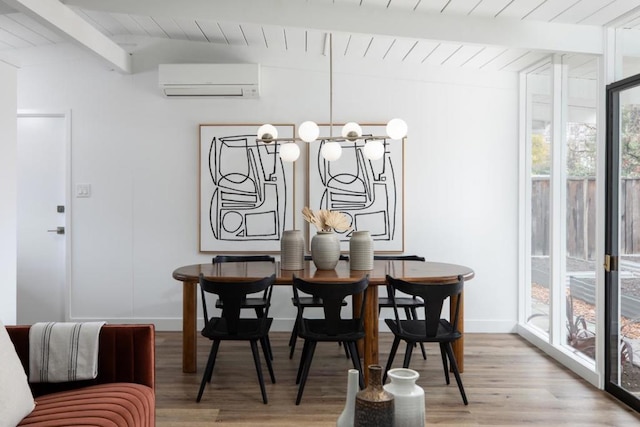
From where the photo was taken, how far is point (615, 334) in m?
3.33

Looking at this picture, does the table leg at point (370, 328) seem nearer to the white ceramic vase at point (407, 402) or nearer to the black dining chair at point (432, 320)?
the black dining chair at point (432, 320)

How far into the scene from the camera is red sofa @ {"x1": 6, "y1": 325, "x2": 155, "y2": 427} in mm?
2021

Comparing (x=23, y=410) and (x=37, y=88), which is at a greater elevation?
(x=37, y=88)

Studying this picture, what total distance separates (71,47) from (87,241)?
70.0 inches

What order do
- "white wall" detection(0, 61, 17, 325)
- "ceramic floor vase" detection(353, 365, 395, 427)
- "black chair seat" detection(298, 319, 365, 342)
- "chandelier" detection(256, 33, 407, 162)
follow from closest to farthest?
"ceramic floor vase" detection(353, 365, 395, 427), "black chair seat" detection(298, 319, 365, 342), "white wall" detection(0, 61, 17, 325), "chandelier" detection(256, 33, 407, 162)

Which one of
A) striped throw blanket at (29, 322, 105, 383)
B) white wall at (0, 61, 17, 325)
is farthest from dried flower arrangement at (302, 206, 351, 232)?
white wall at (0, 61, 17, 325)

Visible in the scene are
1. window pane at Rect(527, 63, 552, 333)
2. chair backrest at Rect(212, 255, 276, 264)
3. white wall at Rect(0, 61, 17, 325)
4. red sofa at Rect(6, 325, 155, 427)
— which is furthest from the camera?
window pane at Rect(527, 63, 552, 333)

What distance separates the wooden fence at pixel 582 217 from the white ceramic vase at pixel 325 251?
5.70 feet

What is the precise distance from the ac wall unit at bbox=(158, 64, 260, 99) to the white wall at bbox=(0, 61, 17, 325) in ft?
4.33

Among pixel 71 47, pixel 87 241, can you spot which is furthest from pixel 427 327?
pixel 71 47

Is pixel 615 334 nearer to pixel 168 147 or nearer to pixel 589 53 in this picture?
pixel 589 53

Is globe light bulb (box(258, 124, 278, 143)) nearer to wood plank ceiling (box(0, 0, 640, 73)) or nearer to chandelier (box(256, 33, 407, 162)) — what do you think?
chandelier (box(256, 33, 407, 162))

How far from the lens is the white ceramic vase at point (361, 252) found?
379 cm

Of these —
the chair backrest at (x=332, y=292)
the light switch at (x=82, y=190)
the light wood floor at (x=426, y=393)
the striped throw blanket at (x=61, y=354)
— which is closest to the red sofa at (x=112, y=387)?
the striped throw blanket at (x=61, y=354)
